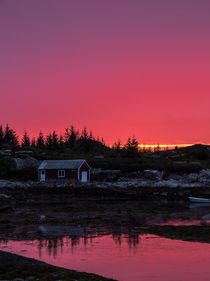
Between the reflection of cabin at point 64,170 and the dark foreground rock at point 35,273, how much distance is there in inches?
2123

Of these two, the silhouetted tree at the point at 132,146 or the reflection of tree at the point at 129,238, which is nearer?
the reflection of tree at the point at 129,238

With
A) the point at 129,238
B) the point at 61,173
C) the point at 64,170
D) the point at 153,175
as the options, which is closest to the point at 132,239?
the point at 129,238

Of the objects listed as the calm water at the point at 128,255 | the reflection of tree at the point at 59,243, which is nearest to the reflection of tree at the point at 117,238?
the calm water at the point at 128,255

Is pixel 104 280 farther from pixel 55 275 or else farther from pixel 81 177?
pixel 81 177

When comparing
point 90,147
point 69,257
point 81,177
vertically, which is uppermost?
point 90,147

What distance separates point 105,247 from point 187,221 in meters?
13.0

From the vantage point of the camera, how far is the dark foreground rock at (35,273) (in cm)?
1443

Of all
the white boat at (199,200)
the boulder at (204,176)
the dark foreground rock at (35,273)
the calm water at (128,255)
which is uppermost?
the boulder at (204,176)

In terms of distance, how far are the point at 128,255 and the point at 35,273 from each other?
6964 millimetres

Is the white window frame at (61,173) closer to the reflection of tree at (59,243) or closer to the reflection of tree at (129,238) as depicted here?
the reflection of tree at (129,238)

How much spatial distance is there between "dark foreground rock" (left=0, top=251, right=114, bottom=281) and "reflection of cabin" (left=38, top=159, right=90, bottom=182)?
177 feet

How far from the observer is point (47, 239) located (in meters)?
24.9

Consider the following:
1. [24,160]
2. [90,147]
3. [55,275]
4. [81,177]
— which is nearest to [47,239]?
[55,275]

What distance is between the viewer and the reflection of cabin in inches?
2788
